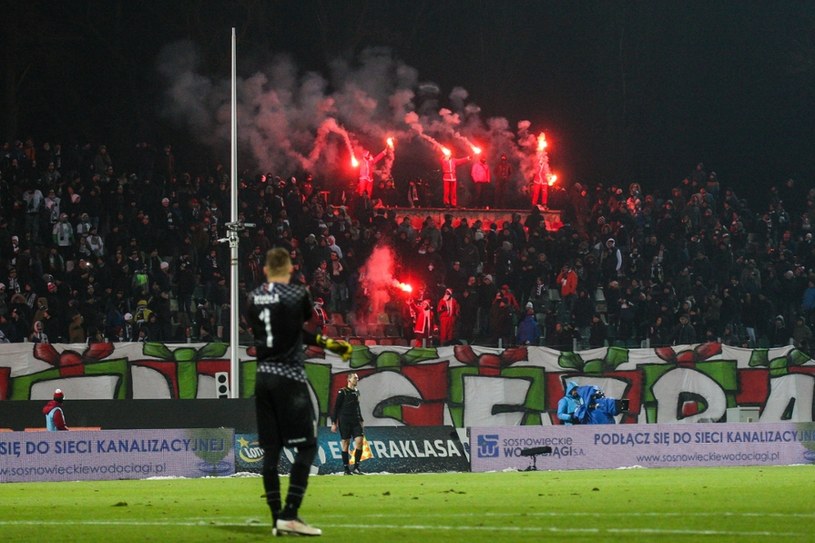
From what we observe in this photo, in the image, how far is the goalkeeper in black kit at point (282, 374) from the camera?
1068 cm

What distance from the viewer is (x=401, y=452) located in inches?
1103

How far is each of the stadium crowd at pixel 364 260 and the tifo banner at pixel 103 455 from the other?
6.78 meters

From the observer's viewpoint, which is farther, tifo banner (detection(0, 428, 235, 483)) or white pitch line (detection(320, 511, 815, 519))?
tifo banner (detection(0, 428, 235, 483))

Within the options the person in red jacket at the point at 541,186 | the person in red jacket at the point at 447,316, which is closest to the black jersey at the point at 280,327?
the person in red jacket at the point at 447,316

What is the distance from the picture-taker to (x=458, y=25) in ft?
179

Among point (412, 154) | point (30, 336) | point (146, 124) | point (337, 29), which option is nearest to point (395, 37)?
point (337, 29)

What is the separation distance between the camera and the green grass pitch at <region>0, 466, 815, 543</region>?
10523mm

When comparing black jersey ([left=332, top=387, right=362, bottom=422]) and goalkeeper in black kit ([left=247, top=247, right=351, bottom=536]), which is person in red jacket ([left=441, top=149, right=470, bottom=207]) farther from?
goalkeeper in black kit ([left=247, top=247, right=351, bottom=536])

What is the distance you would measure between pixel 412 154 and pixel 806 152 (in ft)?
54.5

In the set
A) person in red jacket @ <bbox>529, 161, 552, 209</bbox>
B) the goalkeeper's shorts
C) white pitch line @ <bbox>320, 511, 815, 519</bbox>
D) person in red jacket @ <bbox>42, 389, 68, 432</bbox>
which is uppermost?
person in red jacket @ <bbox>529, 161, 552, 209</bbox>

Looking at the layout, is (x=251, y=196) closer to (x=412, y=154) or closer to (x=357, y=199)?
(x=357, y=199)

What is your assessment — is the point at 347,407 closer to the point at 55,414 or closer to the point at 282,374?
the point at 55,414

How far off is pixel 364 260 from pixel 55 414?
13.3m

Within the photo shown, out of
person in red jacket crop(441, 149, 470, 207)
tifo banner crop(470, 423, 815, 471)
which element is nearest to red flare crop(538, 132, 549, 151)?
person in red jacket crop(441, 149, 470, 207)
